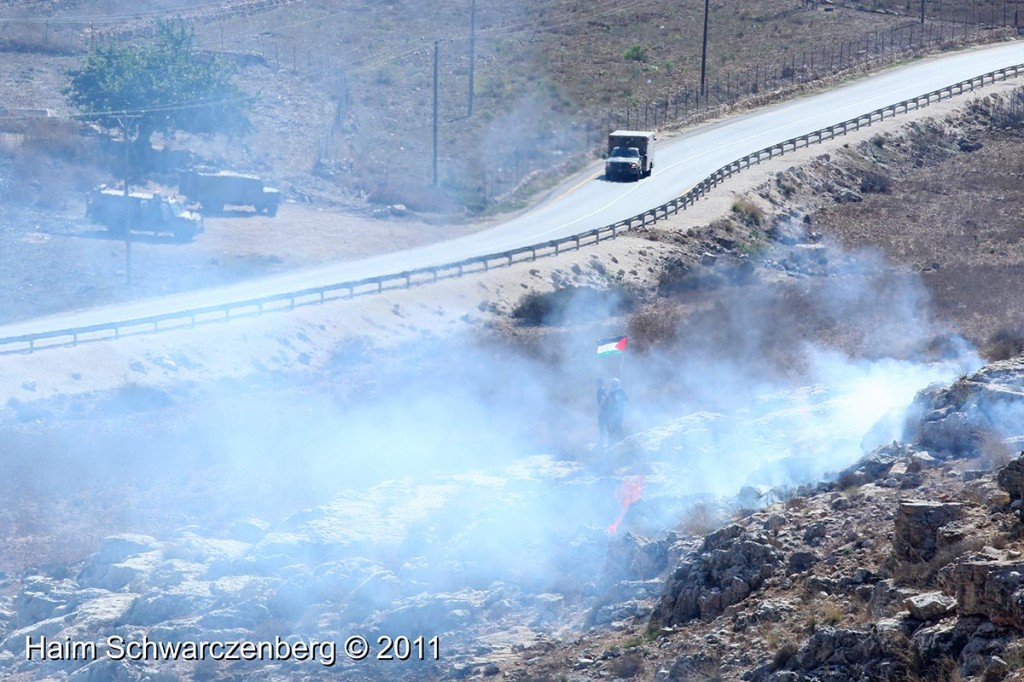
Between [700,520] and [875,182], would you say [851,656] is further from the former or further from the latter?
[875,182]

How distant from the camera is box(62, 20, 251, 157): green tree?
63.6 meters

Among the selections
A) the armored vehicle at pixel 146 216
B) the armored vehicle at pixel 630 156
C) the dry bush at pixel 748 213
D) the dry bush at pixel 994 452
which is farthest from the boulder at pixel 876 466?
the armored vehicle at pixel 630 156

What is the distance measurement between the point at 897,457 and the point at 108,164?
47.0 metres

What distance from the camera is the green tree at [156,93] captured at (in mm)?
63594

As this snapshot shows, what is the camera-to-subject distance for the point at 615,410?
3005cm

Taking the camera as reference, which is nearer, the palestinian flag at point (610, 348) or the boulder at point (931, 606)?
the boulder at point (931, 606)

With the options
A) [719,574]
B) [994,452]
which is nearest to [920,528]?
[719,574]

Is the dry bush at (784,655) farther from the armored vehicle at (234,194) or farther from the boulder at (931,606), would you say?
the armored vehicle at (234,194)

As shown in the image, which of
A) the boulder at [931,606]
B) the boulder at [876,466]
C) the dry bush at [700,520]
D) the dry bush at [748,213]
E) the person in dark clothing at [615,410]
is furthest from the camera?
the dry bush at [748,213]

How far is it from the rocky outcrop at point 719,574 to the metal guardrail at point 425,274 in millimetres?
21881

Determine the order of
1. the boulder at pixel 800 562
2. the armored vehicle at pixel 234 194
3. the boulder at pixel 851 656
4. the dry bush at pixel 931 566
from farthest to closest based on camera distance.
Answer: the armored vehicle at pixel 234 194 < the boulder at pixel 800 562 < the dry bush at pixel 931 566 < the boulder at pixel 851 656

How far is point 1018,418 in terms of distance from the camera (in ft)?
70.3

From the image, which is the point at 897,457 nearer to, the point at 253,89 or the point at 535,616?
the point at 535,616

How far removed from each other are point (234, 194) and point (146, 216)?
572cm
